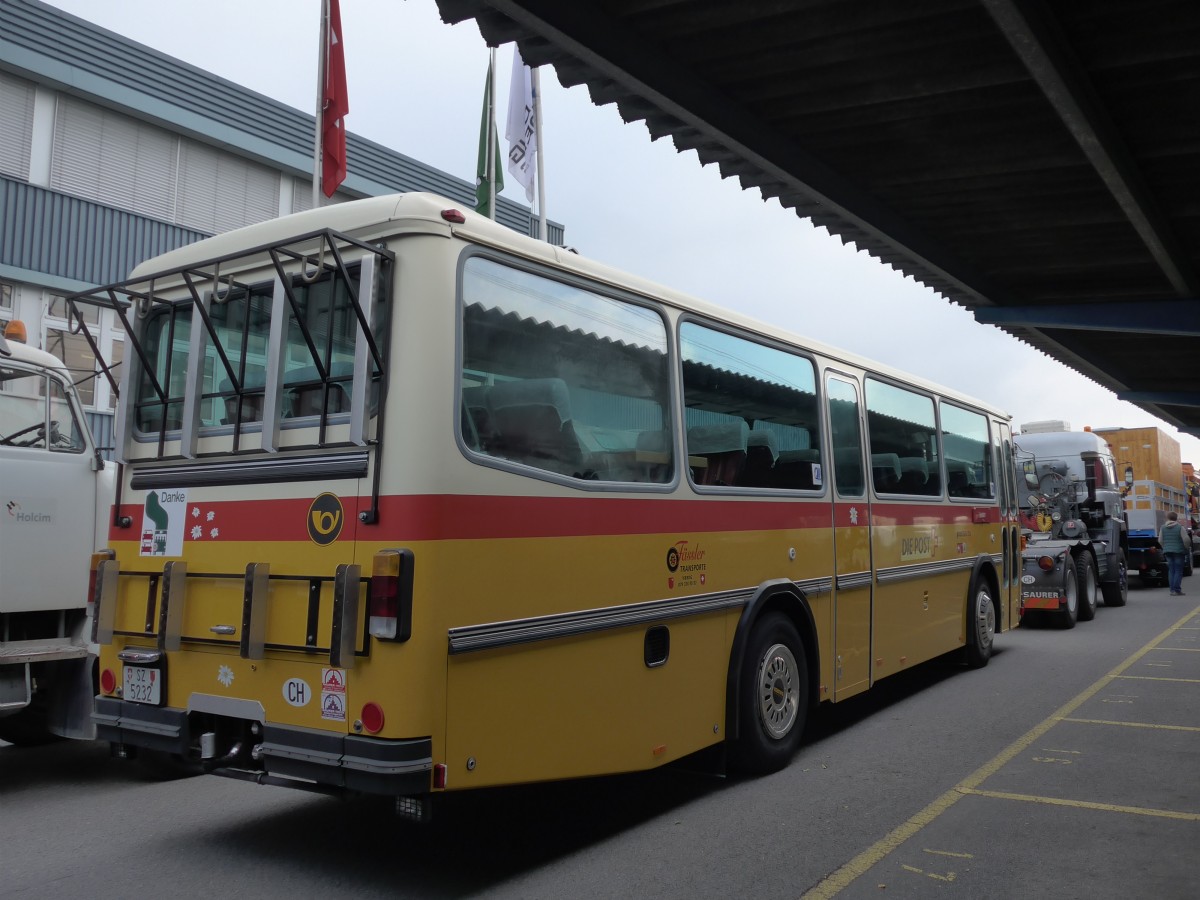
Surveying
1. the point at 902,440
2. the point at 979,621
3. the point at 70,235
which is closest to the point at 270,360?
the point at 902,440

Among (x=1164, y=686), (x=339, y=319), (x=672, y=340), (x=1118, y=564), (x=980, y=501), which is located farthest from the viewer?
(x=1118, y=564)

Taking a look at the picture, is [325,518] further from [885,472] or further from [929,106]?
[885,472]

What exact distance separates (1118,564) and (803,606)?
44.5 ft

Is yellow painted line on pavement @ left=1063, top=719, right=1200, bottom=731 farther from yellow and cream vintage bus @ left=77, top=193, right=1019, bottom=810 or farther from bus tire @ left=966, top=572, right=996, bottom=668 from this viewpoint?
yellow and cream vintage bus @ left=77, top=193, right=1019, bottom=810

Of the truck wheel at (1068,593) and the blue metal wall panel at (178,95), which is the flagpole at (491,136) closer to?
the blue metal wall panel at (178,95)

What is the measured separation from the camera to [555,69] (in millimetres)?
5238

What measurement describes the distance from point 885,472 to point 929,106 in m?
3.12

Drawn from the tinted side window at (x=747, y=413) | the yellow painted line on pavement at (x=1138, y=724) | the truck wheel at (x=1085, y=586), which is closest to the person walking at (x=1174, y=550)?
the truck wheel at (x=1085, y=586)

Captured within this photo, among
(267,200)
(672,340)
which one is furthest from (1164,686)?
(267,200)

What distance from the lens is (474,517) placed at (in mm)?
4211

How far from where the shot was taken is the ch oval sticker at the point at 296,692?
428 cm

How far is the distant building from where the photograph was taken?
16422 mm

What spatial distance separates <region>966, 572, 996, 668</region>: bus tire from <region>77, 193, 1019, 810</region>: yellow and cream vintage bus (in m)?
4.44

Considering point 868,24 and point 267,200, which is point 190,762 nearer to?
point 868,24
